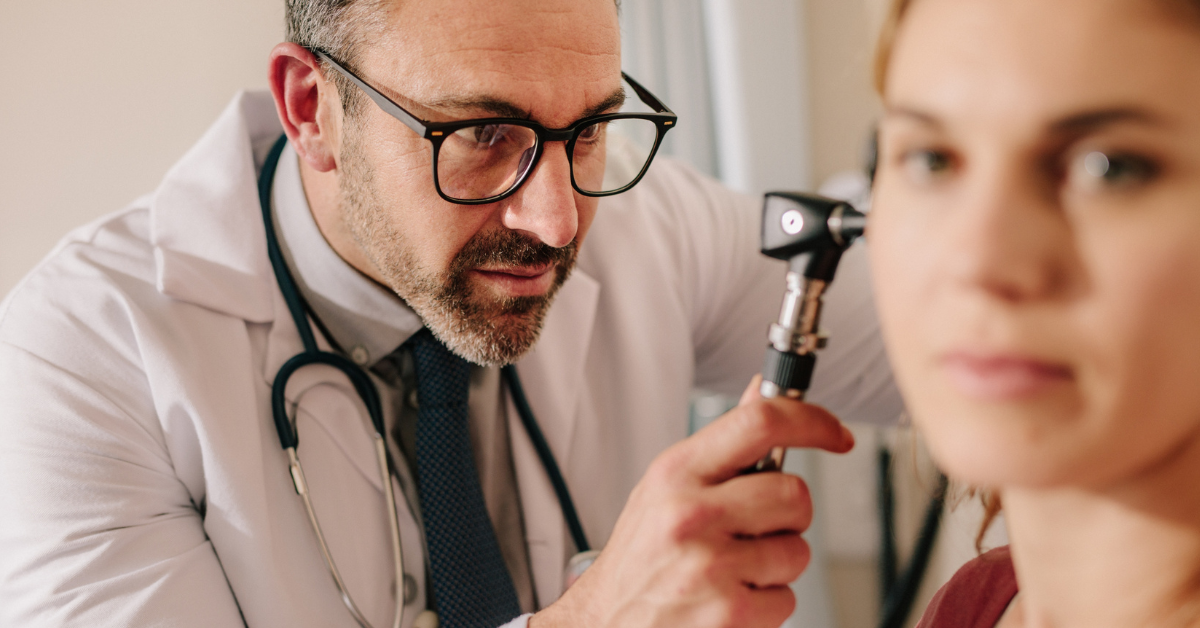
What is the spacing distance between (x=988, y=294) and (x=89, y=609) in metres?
0.87

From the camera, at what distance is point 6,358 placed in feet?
3.12

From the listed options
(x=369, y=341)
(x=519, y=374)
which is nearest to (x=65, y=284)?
(x=369, y=341)

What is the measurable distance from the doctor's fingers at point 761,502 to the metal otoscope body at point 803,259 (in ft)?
0.26

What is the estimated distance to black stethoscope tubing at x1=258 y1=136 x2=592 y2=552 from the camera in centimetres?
102

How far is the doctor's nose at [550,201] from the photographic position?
3.00ft

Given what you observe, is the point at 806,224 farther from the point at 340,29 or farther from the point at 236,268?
the point at 236,268

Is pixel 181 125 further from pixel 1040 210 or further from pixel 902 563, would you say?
pixel 902 563

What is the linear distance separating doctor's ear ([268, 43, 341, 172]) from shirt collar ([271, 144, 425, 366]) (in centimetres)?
10

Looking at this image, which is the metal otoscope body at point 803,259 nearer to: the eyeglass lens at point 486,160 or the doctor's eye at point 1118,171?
the doctor's eye at point 1118,171

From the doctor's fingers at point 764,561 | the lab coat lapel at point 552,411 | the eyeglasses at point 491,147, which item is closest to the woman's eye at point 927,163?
the doctor's fingers at point 764,561

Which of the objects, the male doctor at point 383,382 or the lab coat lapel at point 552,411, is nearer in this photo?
the male doctor at point 383,382

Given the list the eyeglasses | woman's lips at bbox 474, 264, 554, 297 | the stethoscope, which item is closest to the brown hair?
the eyeglasses

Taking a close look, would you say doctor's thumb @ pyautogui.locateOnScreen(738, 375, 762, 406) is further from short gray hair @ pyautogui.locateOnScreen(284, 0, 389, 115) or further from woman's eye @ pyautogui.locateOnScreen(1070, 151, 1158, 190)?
short gray hair @ pyautogui.locateOnScreen(284, 0, 389, 115)

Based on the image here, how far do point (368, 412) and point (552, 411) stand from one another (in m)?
0.25
